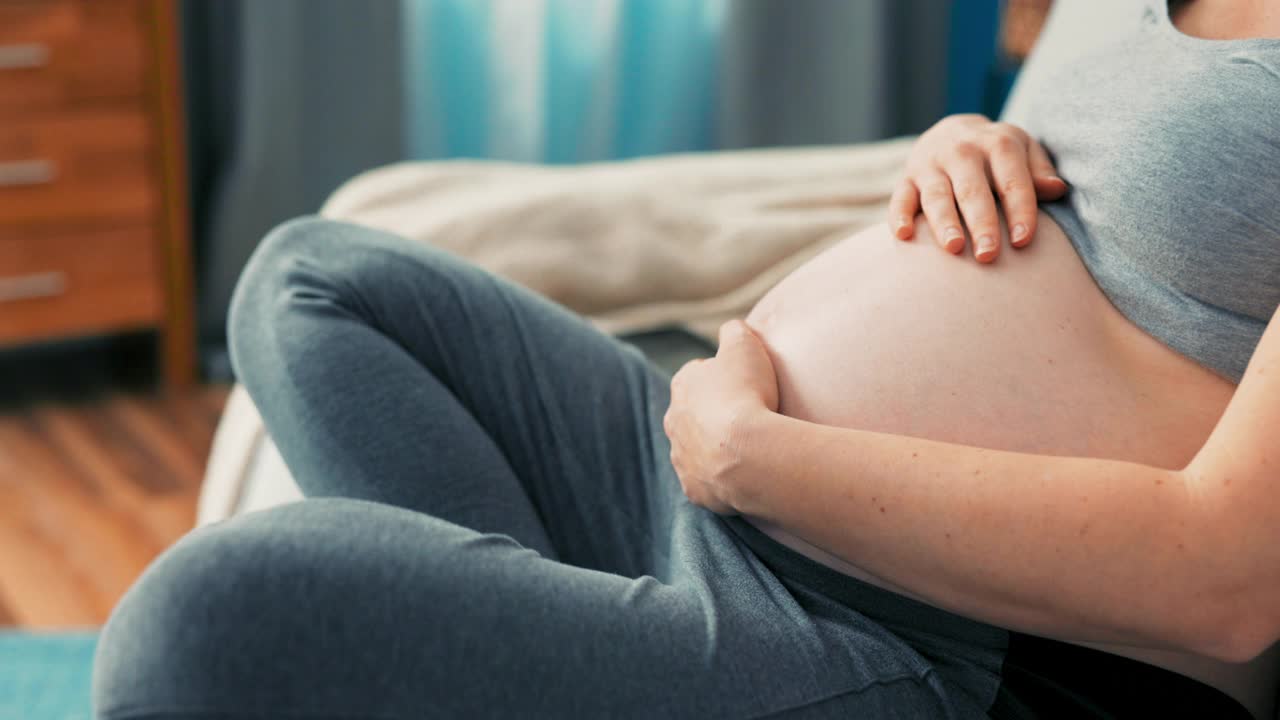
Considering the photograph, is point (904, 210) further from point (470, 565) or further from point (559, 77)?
point (559, 77)

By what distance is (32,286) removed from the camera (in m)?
2.28

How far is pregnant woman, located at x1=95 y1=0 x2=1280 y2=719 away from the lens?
2.30 ft

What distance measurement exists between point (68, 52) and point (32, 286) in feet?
1.20

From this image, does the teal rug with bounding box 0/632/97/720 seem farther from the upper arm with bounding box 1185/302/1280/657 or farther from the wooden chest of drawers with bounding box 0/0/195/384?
the upper arm with bounding box 1185/302/1280/657

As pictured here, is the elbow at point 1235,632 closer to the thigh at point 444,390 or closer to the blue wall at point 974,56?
the thigh at point 444,390

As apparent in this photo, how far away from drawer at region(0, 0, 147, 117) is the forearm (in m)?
1.75

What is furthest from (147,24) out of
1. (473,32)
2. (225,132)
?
(473,32)

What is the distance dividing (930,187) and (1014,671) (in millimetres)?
362

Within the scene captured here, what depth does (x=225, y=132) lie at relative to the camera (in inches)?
100

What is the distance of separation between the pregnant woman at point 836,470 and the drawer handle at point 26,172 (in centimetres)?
135

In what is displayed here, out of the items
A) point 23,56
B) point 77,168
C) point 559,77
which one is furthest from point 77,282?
point 559,77

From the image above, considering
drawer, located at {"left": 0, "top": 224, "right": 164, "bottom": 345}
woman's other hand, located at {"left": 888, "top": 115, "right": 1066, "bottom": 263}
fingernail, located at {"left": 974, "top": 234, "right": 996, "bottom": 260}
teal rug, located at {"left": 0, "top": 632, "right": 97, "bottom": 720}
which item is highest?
woman's other hand, located at {"left": 888, "top": 115, "right": 1066, "bottom": 263}

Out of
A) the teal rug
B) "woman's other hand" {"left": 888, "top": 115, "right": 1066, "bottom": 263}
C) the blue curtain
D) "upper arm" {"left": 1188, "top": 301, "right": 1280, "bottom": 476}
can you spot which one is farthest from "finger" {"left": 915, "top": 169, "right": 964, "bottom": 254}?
the blue curtain

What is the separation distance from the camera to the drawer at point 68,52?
7.13 feet
